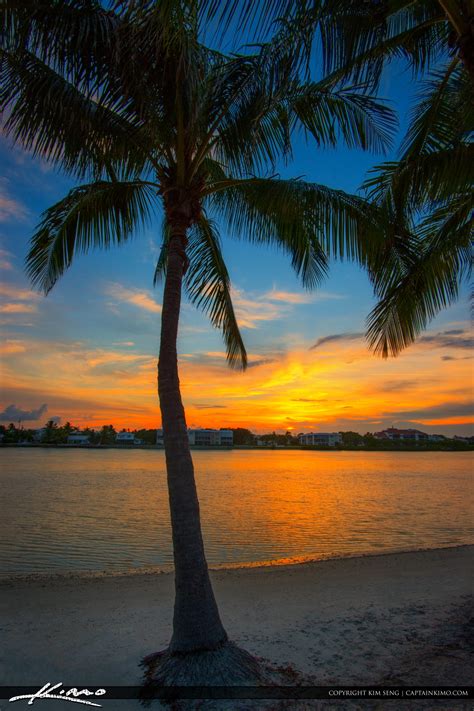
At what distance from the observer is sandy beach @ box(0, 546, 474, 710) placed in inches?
184

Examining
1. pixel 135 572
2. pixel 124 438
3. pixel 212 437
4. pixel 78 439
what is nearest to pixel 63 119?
pixel 135 572

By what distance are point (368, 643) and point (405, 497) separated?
26.6m

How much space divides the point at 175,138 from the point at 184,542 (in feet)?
14.5

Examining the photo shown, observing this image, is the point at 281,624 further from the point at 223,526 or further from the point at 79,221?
the point at 223,526

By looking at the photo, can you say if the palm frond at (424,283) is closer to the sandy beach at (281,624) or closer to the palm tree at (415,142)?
the palm tree at (415,142)

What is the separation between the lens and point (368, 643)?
5496mm

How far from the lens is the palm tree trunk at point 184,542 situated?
14.4 feet

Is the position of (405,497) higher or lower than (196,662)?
lower

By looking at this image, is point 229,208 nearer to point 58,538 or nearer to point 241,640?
point 241,640

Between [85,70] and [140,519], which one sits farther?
[140,519]

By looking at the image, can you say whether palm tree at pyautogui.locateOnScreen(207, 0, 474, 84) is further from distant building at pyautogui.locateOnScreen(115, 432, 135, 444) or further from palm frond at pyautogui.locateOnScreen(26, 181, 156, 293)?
distant building at pyautogui.locateOnScreen(115, 432, 135, 444)

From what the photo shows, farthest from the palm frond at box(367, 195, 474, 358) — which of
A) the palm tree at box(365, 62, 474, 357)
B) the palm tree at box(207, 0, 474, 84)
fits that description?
the palm tree at box(207, 0, 474, 84)

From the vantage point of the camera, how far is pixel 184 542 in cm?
450

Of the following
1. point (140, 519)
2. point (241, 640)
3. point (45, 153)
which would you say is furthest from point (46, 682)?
point (140, 519)
